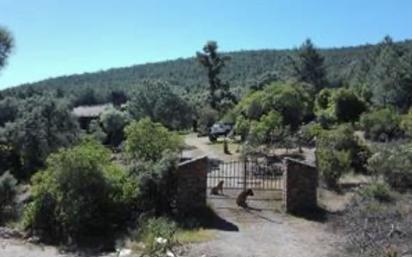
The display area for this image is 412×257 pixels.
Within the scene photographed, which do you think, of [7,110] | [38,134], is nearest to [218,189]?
[38,134]

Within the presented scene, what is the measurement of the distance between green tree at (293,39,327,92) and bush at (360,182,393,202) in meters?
60.3

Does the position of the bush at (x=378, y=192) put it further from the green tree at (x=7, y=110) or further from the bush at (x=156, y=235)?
the green tree at (x=7, y=110)

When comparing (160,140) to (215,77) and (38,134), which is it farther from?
(215,77)

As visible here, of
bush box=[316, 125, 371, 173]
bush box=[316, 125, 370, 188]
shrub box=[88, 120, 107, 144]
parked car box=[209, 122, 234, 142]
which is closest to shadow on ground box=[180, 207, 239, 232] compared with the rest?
bush box=[316, 125, 370, 188]

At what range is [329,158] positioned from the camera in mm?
20516

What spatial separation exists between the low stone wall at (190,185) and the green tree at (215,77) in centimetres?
4713

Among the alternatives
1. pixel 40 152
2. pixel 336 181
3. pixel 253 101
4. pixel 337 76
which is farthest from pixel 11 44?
pixel 337 76

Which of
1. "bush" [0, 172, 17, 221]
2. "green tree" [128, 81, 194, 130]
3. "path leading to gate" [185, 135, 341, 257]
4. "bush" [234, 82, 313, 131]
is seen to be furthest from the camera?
"green tree" [128, 81, 194, 130]

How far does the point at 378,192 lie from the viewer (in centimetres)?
1817

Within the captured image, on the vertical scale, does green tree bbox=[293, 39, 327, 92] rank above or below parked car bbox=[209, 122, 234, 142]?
above

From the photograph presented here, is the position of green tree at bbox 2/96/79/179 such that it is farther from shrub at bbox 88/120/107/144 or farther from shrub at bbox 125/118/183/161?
shrub at bbox 125/118/183/161

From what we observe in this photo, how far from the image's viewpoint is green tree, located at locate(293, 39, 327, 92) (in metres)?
78.3

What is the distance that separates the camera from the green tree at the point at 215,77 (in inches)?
2562

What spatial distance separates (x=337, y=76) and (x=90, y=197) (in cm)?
7808
